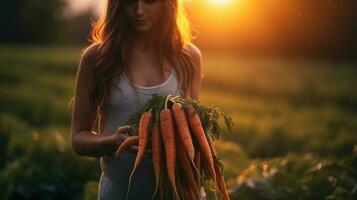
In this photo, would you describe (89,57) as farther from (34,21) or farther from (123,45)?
(34,21)

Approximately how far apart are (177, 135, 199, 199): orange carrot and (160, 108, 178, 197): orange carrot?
0.05m

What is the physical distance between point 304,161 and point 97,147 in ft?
11.7

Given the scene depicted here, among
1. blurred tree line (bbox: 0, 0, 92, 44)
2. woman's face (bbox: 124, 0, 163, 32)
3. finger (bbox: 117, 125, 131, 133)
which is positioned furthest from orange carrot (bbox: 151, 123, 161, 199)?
blurred tree line (bbox: 0, 0, 92, 44)

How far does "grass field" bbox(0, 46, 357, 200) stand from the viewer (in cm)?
583

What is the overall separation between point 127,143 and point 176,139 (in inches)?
15.6

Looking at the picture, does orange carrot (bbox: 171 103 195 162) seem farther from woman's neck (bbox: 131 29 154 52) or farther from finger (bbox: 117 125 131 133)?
woman's neck (bbox: 131 29 154 52)

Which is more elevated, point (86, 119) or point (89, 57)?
point (89, 57)

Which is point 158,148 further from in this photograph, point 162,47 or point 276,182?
point 276,182

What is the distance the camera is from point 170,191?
3572 millimetres

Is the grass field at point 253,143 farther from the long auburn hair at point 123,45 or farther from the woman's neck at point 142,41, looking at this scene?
the woman's neck at point 142,41

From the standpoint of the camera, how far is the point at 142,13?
3400 millimetres

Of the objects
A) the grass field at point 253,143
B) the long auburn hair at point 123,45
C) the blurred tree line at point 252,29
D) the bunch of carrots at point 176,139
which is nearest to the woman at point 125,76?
the long auburn hair at point 123,45

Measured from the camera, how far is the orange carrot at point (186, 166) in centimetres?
346

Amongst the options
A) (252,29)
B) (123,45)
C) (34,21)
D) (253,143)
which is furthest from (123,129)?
(34,21)
